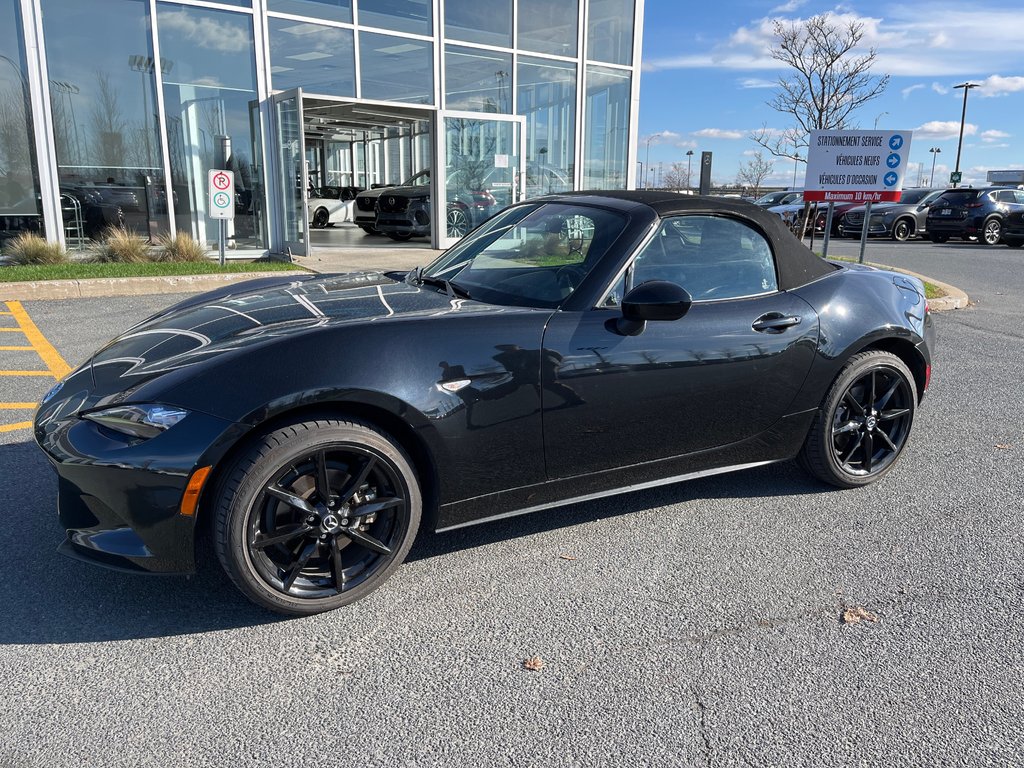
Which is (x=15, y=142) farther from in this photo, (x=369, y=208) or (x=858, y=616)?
(x=858, y=616)

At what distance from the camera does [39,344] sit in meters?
6.74

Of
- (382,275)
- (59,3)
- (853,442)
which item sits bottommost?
(853,442)

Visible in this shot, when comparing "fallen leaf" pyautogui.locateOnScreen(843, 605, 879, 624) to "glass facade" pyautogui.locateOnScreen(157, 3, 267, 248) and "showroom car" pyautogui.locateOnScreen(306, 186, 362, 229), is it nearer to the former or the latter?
"glass facade" pyautogui.locateOnScreen(157, 3, 267, 248)

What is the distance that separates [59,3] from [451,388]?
12.3 meters

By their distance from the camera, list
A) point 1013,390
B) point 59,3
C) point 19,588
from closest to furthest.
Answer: point 19,588 → point 1013,390 → point 59,3

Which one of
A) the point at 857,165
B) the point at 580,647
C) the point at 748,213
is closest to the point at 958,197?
the point at 857,165

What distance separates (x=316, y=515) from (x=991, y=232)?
23.9m

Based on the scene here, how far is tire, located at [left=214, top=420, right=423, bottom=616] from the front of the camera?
2555 mm

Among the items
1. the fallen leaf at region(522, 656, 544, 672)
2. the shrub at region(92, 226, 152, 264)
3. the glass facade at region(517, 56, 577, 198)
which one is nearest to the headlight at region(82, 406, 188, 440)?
the fallen leaf at region(522, 656, 544, 672)

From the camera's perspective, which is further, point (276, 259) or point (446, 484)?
point (276, 259)

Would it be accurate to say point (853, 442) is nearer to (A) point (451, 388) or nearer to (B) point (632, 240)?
(B) point (632, 240)

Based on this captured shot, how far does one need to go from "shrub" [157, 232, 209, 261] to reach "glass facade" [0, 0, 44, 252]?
1971 millimetres

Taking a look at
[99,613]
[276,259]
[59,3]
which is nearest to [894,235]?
[276,259]

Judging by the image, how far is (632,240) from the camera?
10.7 feet
